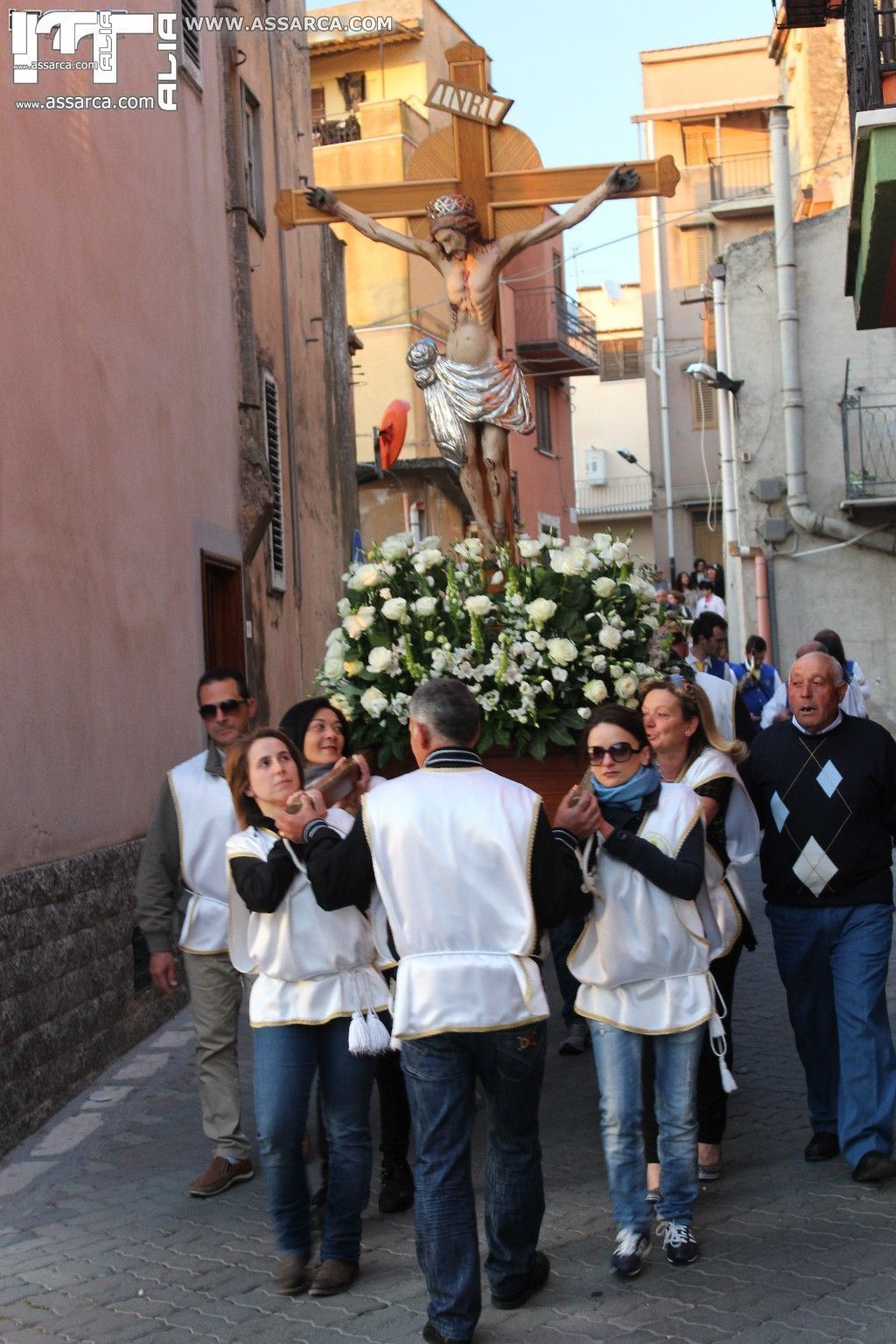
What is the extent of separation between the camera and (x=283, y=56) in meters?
→ 17.5

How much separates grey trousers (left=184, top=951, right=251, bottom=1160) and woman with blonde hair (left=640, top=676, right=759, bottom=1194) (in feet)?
5.37

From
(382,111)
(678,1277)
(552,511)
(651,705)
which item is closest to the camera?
(678,1277)

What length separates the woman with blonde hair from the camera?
5.99 meters

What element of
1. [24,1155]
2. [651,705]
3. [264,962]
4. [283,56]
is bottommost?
[24,1155]

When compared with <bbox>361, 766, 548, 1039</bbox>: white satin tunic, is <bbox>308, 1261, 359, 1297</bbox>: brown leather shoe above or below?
below

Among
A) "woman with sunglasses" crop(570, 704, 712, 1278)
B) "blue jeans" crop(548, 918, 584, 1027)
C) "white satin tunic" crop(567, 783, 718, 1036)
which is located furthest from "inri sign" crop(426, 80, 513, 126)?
"white satin tunic" crop(567, 783, 718, 1036)

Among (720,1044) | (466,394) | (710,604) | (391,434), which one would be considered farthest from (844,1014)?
(391,434)

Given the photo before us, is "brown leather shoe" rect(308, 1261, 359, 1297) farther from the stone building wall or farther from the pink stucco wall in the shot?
the pink stucco wall

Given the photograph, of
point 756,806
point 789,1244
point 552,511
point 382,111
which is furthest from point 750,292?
point 789,1244

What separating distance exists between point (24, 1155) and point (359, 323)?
23.9m

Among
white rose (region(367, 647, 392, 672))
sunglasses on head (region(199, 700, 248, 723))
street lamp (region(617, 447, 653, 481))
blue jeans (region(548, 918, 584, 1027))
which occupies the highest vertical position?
street lamp (region(617, 447, 653, 481))

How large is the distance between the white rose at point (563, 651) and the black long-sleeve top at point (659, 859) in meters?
1.30

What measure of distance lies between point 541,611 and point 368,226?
9.12ft

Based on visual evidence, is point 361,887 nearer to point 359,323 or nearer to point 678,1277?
point 678,1277
